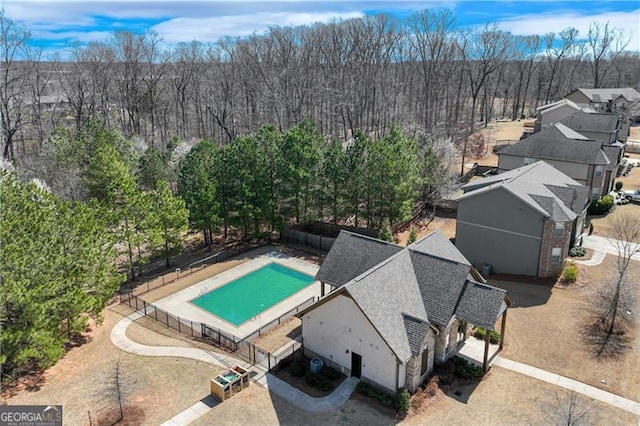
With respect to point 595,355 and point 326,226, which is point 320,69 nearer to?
point 326,226

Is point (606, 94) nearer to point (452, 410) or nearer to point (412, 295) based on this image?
point (412, 295)

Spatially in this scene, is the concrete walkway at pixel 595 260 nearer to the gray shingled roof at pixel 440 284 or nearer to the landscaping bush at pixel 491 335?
the landscaping bush at pixel 491 335

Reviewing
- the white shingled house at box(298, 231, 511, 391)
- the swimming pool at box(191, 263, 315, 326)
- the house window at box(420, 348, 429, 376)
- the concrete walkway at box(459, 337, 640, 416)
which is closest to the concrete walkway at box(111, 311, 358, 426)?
the white shingled house at box(298, 231, 511, 391)

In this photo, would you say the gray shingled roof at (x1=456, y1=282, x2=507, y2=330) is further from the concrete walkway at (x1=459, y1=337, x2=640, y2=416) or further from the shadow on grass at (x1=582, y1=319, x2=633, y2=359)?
the shadow on grass at (x1=582, y1=319, x2=633, y2=359)

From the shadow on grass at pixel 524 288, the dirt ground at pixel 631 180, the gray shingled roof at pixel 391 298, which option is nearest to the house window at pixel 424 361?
the gray shingled roof at pixel 391 298

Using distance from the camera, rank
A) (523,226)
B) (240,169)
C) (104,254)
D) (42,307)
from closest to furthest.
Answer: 1. (42,307)
2. (104,254)
3. (523,226)
4. (240,169)

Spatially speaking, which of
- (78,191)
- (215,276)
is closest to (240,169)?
(215,276)

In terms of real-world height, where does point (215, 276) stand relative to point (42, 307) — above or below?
below
